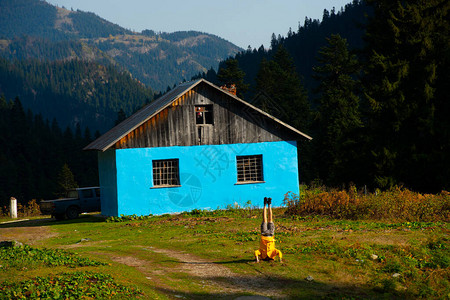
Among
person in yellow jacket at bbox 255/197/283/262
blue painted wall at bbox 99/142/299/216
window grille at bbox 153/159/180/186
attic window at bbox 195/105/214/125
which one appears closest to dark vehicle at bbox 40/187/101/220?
blue painted wall at bbox 99/142/299/216

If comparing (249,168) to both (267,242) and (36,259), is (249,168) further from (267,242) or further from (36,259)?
(36,259)

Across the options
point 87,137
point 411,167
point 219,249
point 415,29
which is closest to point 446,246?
point 219,249

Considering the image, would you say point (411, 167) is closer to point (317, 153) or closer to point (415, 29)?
point (415, 29)

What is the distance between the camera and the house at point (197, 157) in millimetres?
24391

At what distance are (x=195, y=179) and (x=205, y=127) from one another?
2.70 metres

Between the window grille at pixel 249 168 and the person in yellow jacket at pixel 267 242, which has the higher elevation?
the window grille at pixel 249 168

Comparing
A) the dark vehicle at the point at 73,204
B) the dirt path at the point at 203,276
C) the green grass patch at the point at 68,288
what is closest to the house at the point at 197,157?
the dark vehicle at the point at 73,204

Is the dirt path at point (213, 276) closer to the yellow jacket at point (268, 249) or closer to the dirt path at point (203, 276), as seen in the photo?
the dirt path at point (203, 276)

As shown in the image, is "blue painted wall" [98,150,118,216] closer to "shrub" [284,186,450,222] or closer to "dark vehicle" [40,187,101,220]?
"dark vehicle" [40,187,101,220]

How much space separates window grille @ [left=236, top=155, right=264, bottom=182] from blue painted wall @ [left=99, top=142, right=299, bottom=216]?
1.12ft

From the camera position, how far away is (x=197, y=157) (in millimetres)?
25484

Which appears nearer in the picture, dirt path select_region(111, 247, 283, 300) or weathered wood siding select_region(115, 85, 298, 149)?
dirt path select_region(111, 247, 283, 300)

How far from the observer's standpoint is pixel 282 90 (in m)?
70.9

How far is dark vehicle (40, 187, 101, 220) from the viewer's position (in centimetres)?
2873
